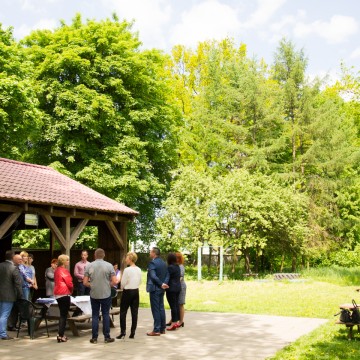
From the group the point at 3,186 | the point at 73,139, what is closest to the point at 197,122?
the point at 73,139

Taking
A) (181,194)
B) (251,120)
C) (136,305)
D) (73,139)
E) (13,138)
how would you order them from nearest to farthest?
(136,305) < (13,138) < (73,139) < (181,194) < (251,120)

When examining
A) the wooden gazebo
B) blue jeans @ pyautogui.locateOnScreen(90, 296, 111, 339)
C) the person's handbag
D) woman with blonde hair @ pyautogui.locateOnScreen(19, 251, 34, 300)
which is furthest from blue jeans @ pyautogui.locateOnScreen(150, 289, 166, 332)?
the person's handbag

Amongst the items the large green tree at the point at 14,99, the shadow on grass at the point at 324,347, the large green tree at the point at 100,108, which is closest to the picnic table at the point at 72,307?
the shadow on grass at the point at 324,347

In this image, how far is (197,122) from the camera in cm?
3462

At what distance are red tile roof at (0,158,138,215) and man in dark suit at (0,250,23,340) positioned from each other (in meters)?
1.71

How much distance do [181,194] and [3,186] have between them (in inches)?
708

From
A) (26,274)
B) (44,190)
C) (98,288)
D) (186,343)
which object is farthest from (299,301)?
(98,288)

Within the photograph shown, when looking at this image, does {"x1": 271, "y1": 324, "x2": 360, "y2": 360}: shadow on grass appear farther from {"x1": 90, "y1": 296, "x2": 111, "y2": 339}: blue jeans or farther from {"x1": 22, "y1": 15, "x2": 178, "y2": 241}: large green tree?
{"x1": 22, "y1": 15, "x2": 178, "y2": 241}: large green tree

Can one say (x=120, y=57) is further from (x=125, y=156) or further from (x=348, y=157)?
(x=348, y=157)

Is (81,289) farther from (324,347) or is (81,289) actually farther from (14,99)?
(14,99)

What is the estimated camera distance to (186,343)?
984 centimetres

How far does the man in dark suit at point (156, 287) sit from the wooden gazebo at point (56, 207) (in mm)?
3205

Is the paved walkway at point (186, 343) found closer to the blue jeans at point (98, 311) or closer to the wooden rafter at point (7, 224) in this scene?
the blue jeans at point (98, 311)

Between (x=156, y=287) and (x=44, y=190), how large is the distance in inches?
178
